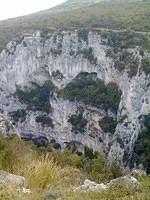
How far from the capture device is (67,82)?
91.6 meters

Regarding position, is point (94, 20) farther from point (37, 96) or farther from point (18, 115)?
point (18, 115)

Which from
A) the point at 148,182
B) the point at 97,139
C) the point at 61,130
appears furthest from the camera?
the point at 61,130

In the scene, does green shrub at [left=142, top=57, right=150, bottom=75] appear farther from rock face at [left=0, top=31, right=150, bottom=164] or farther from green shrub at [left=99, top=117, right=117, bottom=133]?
green shrub at [left=99, top=117, right=117, bottom=133]

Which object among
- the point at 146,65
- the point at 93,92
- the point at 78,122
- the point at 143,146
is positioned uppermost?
the point at 146,65

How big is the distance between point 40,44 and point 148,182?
286ft

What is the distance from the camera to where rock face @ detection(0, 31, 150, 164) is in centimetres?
Result: 7500

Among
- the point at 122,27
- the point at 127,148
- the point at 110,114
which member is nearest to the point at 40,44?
the point at 122,27

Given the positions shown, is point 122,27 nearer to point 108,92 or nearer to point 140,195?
point 108,92

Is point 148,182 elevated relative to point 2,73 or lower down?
elevated

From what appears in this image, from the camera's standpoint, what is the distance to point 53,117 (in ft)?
298

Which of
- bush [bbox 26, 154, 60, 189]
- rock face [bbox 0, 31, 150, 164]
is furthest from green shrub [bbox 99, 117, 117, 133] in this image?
bush [bbox 26, 154, 60, 189]

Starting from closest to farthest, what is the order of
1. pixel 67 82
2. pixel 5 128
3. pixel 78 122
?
pixel 5 128
pixel 78 122
pixel 67 82

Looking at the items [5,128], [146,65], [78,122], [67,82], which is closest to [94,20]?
[67,82]

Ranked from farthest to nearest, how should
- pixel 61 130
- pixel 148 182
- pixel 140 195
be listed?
pixel 61 130 → pixel 148 182 → pixel 140 195
